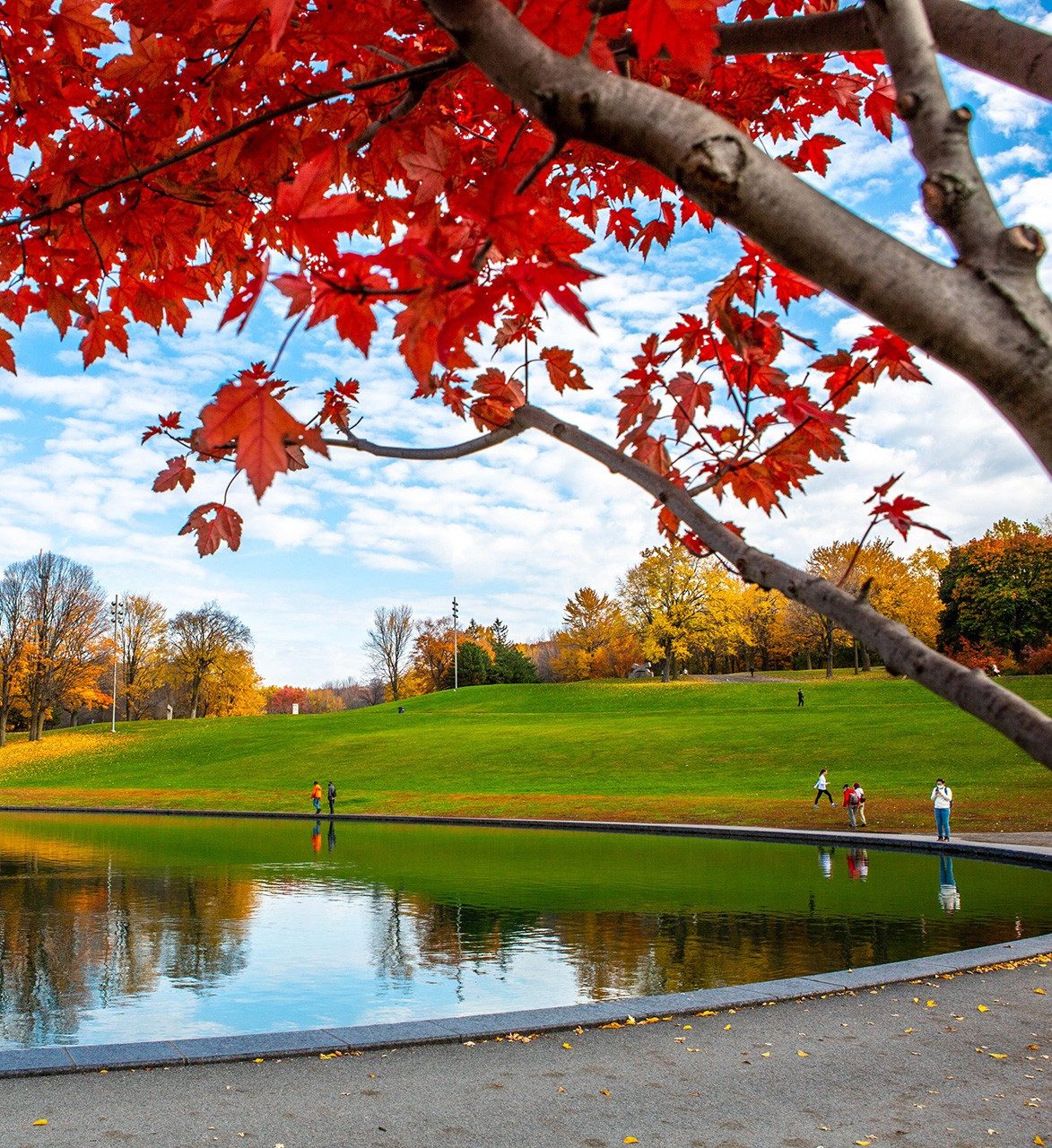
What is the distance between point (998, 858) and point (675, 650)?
Answer: 156 feet

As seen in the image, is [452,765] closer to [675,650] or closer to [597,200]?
[675,650]

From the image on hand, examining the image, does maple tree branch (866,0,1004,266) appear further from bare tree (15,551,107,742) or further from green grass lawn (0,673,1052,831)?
bare tree (15,551,107,742)

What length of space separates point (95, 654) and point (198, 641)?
1278cm

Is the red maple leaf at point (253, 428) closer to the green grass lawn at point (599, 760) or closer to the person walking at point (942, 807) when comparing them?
the person walking at point (942, 807)

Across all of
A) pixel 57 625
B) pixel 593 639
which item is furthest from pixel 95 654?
pixel 593 639

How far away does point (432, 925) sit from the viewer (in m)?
12.3

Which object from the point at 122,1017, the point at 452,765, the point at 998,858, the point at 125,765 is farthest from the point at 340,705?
the point at 122,1017

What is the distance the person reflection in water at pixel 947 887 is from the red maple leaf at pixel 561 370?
11929 mm

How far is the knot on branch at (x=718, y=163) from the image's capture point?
1.34 metres

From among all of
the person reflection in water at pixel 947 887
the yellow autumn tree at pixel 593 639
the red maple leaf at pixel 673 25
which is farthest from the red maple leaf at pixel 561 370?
the yellow autumn tree at pixel 593 639

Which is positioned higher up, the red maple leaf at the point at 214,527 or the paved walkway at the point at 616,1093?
the red maple leaf at the point at 214,527

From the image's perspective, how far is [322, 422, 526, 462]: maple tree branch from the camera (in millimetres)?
2797

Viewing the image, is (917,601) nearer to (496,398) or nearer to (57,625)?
(57,625)

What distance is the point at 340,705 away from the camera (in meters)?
113
